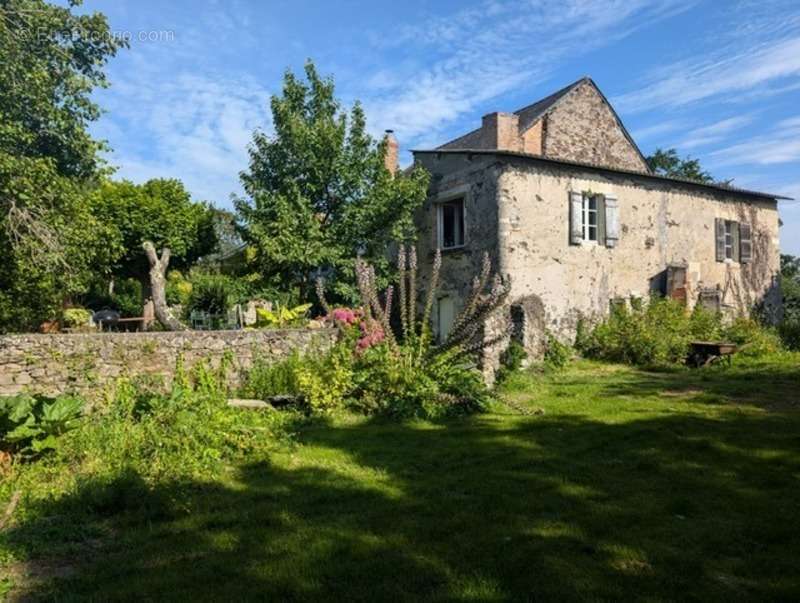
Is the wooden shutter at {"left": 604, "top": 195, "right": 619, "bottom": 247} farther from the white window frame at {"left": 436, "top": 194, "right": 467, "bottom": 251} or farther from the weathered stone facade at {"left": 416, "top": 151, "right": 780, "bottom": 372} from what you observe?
the white window frame at {"left": 436, "top": 194, "right": 467, "bottom": 251}

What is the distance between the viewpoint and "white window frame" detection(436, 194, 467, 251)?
13.8 m

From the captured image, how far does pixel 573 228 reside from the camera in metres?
13.6

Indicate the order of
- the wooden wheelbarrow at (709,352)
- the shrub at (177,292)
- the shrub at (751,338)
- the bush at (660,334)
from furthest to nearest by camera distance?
1. the shrub at (177,292)
2. the shrub at (751,338)
3. the bush at (660,334)
4. the wooden wheelbarrow at (709,352)

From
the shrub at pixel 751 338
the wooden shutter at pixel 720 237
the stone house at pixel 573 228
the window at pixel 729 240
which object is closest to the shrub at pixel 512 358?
the stone house at pixel 573 228

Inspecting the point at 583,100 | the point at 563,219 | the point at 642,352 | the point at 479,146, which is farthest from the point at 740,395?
the point at 583,100

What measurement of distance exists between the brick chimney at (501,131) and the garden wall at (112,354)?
1000 cm

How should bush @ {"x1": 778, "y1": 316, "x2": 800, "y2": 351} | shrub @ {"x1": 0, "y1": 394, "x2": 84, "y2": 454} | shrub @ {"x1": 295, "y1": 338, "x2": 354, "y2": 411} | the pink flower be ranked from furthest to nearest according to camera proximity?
bush @ {"x1": 778, "y1": 316, "x2": 800, "y2": 351} < the pink flower < shrub @ {"x1": 295, "y1": 338, "x2": 354, "y2": 411} < shrub @ {"x1": 0, "y1": 394, "x2": 84, "y2": 454}

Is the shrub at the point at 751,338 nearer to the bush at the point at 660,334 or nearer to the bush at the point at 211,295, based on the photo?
the bush at the point at 660,334

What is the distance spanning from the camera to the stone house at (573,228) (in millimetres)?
12930

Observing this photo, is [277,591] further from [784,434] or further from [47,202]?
[47,202]

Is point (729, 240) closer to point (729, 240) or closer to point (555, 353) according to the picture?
point (729, 240)

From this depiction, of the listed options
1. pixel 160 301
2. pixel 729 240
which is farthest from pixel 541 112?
pixel 160 301

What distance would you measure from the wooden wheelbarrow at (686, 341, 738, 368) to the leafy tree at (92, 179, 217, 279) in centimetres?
1496

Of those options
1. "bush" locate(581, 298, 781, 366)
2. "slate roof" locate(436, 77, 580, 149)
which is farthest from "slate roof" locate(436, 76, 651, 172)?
"bush" locate(581, 298, 781, 366)
